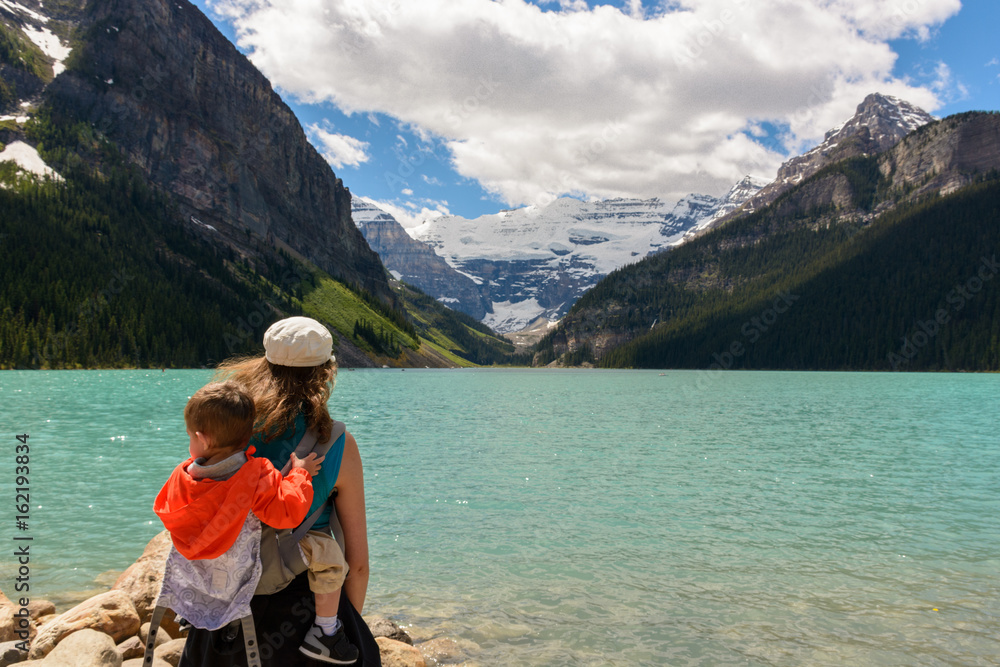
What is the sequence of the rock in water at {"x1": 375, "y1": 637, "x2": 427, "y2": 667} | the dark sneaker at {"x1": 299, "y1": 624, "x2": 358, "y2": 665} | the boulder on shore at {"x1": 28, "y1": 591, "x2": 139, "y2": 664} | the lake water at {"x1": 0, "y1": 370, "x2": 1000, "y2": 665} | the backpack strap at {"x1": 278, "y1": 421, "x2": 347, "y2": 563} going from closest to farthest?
the backpack strap at {"x1": 278, "y1": 421, "x2": 347, "y2": 563} → the dark sneaker at {"x1": 299, "y1": 624, "x2": 358, "y2": 665} → the boulder on shore at {"x1": 28, "y1": 591, "x2": 139, "y2": 664} → the rock in water at {"x1": 375, "y1": 637, "x2": 427, "y2": 667} → the lake water at {"x1": 0, "y1": 370, "x2": 1000, "y2": 665}

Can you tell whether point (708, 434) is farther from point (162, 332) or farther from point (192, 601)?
point (162, 332)

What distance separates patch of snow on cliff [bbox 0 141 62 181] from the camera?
171m

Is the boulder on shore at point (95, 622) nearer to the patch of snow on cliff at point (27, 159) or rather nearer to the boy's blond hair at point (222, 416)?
the boy's blond hair at point (222, 416)

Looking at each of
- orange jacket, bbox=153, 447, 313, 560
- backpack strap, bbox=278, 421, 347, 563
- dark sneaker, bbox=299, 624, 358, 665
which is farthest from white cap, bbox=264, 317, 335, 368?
dark sneaker, bbox=299, 624, 358, 665

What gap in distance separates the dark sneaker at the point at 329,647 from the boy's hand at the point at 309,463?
4.04 ft

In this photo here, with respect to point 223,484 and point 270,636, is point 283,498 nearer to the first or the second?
point 223,484

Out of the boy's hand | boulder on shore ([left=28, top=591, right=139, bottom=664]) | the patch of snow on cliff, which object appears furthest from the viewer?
the patch of snow on cliff

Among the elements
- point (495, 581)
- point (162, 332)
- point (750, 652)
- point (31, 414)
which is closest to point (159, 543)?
point (495, 581)

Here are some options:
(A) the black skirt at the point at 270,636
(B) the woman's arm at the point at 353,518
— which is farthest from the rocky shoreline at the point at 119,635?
(B) the woman's arm at the point at 353,518

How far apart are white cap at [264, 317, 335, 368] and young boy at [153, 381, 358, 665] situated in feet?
1.22

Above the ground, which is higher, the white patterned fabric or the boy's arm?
the boy's arm

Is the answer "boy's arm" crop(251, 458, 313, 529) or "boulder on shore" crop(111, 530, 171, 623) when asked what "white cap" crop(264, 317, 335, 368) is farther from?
"boulder on shore" crop(111, 530, 171, 623)

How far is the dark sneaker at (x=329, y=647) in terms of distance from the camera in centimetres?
407

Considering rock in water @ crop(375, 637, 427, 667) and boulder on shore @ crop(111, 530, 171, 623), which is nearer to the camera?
rock in water @ crop(375, 637, 427, 667)
